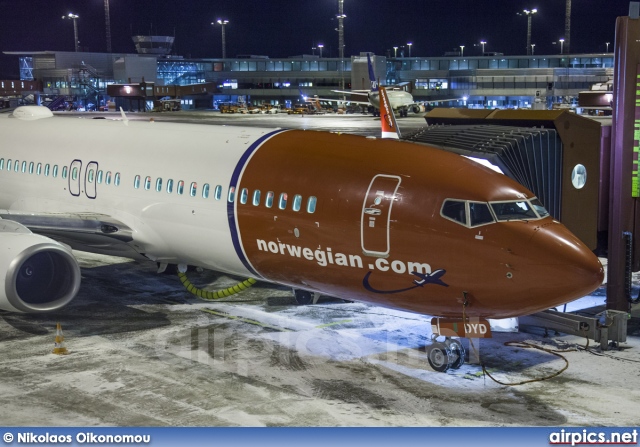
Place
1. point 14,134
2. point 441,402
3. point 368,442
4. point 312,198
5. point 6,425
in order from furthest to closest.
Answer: point 14,134, point 312,198, point 441,402, point 6,425, point 368,442

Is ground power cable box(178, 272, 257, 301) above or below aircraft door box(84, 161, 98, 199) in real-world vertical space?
below

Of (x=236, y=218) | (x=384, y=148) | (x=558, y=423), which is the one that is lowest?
(x=558, y=423)

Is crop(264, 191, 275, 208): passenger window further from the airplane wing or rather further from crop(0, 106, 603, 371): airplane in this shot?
the airplane wing

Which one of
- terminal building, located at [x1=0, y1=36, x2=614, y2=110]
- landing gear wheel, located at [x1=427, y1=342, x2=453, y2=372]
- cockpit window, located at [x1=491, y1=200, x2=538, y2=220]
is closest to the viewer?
cockpit window, located at [x1=491, y1=200, x2=538, y2=220]

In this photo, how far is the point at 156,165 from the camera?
19.2 metres

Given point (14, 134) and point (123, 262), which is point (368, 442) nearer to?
point (123, 262)

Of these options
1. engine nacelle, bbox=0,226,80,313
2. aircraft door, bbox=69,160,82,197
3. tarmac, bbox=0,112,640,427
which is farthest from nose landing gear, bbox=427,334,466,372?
aircraft door, bbox=69,160,82,197

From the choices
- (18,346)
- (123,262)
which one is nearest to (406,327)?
(18,346)

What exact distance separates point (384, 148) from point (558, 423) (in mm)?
5895

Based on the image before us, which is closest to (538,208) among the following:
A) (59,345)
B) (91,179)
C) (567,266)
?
(567,266)

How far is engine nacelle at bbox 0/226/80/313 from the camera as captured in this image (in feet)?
53.6

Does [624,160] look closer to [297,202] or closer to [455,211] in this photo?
[455,211]

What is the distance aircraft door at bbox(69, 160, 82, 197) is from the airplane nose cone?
11.9 metres

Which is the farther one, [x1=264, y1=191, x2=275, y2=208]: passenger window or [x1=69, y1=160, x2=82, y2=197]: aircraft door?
[x1=69, y1=160, x2=82, y2=197]: aircraft door
